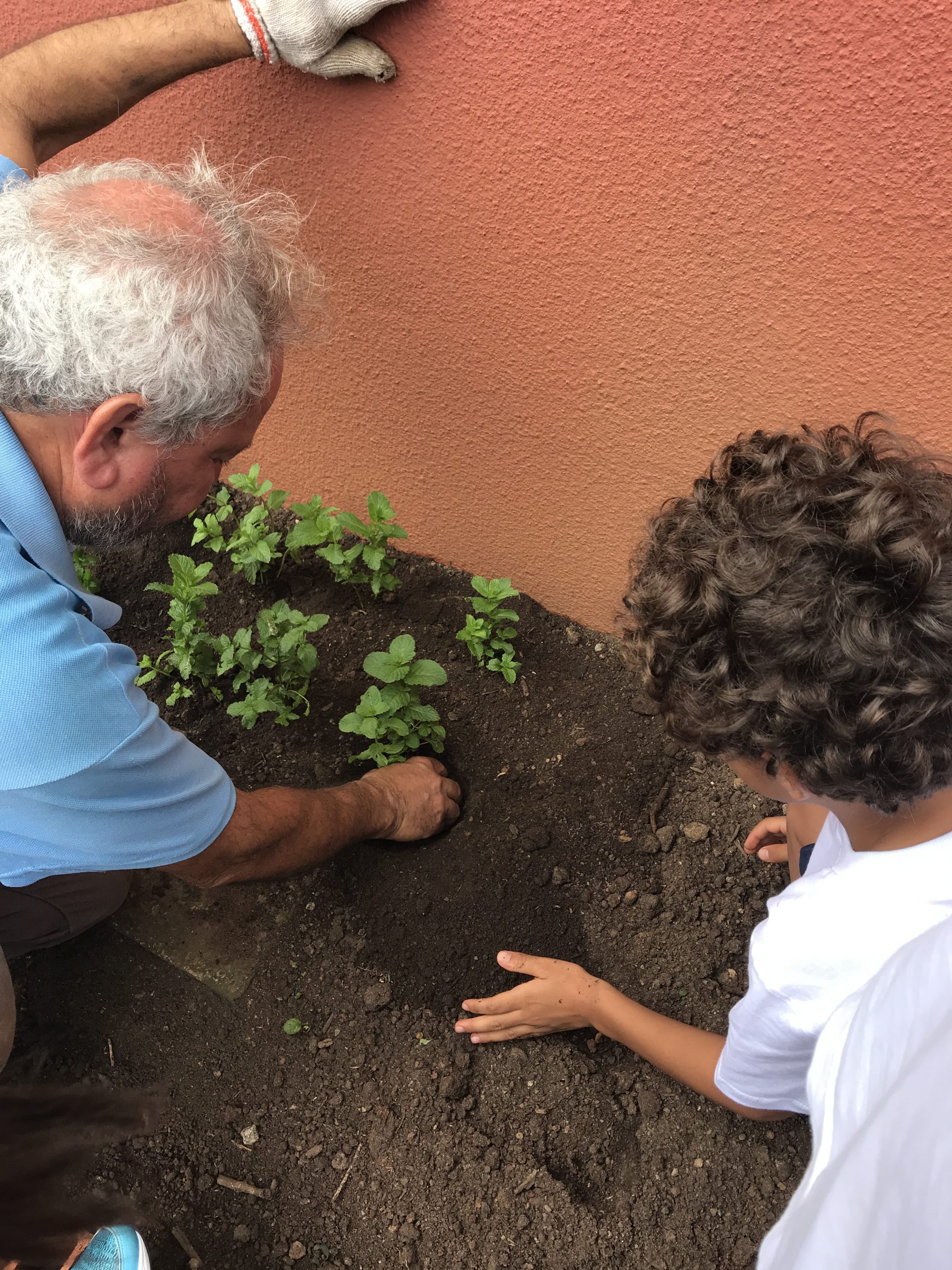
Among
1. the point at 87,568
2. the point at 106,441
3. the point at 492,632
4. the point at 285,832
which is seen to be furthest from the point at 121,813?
the point at 87,568

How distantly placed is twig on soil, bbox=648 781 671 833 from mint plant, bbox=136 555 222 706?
1208 millimetres

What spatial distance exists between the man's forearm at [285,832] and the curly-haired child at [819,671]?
85 cm

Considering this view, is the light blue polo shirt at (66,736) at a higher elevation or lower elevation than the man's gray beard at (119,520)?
lower

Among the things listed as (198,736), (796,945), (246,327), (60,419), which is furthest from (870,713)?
(198,736)

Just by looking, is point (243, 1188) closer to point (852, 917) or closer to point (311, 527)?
point (852, 917)

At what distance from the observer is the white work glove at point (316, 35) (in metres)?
1.55

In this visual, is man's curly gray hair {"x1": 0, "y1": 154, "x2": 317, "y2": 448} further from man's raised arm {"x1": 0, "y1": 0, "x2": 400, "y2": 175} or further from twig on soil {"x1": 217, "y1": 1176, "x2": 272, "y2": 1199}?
twig on soil {"x1": 217, "y1": 1176, "x2": 272, "y2": 1199}

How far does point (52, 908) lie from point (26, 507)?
1038mm

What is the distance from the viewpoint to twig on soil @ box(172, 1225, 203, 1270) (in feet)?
5.41

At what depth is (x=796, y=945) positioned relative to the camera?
3.59 feet

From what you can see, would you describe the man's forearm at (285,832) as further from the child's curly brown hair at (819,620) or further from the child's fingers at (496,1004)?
the child's curly brown hair at (819,620)

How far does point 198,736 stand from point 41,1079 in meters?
0.87

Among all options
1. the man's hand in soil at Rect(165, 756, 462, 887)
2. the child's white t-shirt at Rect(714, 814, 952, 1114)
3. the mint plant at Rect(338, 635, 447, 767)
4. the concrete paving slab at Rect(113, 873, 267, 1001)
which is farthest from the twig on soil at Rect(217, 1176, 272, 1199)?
the child's white t-shirt at Rect(714, 814, 952, 1114)

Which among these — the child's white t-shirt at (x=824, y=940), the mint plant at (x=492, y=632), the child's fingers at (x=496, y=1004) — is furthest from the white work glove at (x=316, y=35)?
the child's fingers at (x=496, y=1004)
